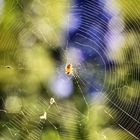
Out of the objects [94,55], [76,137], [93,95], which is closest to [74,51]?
[94,55]

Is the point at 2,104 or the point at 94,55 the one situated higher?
the point at 94,55

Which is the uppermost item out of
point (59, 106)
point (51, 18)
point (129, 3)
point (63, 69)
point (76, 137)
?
point (129, 3)

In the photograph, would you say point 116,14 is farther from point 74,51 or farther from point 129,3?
point 74,51

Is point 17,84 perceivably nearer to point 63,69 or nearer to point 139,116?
point 63,69

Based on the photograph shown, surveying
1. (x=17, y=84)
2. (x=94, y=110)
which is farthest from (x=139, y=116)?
(x=17, y=84)

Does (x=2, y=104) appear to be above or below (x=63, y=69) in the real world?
below

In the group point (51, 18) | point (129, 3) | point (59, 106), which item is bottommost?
point (59, 106)

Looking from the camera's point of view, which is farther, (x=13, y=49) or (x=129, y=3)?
(x=13, y=49)

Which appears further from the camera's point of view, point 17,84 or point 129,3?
point 17,84
